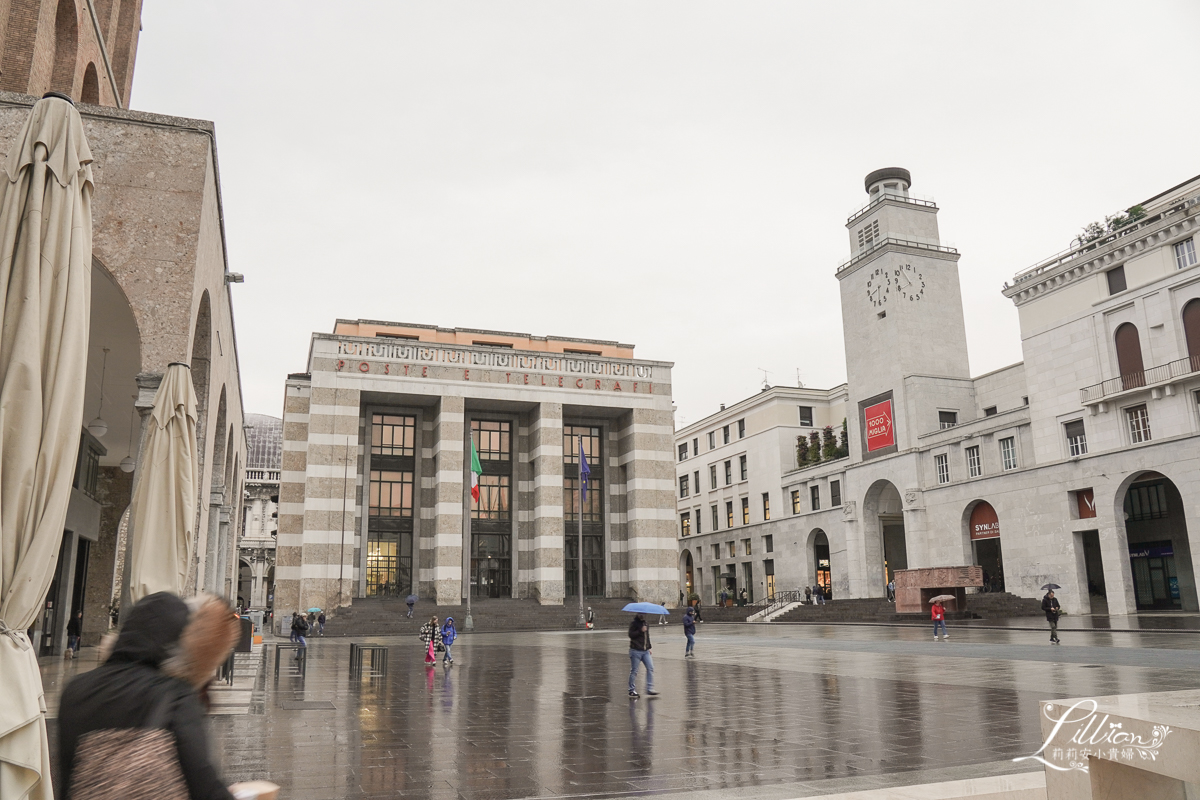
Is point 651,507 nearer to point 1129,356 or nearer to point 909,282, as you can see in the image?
point 909,282

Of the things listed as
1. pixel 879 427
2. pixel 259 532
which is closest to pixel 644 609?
pixel 879 427

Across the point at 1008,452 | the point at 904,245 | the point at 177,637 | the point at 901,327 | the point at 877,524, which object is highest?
the point at 904,245

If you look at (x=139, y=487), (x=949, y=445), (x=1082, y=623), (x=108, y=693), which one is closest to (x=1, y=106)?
(x=139, y=487)

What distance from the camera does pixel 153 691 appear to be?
100 inches

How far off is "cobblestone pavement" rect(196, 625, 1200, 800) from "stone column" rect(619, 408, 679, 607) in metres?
31.6

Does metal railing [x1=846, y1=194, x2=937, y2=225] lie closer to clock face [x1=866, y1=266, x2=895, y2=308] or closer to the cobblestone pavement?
clock face [x1=866, y1=266, x2=895, y2=308]

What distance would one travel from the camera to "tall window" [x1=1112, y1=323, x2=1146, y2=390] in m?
36.9

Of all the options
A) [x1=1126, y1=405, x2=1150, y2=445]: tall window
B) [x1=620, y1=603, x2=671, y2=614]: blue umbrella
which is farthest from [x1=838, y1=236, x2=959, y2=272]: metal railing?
[x1=620, y1=603, x2=671, y2=614]: blue umbrella

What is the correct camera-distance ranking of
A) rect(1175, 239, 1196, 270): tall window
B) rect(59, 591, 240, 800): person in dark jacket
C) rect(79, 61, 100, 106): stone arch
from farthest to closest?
rect(1175, 239, 1196, 270): tall window
rect(79, 61, 100, 106): stone arch
rect(59, 591, 240, 800): person in dark jacket

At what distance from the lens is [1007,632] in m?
30.7

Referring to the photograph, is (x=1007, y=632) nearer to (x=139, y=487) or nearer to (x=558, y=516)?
(x=558, y=516)

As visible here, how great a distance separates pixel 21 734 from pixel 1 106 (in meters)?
11.4

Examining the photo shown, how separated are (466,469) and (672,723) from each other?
41176 millimetres
